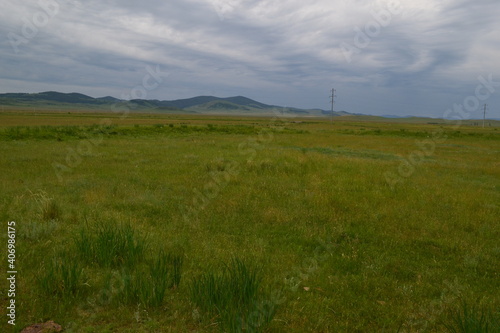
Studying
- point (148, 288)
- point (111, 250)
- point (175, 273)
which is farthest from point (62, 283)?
point (175, 273)

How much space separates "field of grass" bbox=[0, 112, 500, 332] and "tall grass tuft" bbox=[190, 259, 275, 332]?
22mm

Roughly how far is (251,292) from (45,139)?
32.6 metres

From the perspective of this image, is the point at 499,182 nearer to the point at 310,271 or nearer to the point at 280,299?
the point at 310,271

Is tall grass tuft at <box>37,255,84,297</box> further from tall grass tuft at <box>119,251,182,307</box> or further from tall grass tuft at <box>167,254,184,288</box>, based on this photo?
tall grass tuft at <box>167,254,184,288</box>

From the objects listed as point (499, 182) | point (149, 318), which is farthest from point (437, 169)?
point (149, 318)

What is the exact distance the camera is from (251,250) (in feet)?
25.2

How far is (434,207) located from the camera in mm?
11883

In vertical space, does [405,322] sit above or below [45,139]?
below

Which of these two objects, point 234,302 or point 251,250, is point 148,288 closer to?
point 234,302

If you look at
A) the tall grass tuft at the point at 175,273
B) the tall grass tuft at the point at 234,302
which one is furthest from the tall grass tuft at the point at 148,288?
the tall grass tuft at the point at 234,302

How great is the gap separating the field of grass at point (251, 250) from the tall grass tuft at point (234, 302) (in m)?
0.02

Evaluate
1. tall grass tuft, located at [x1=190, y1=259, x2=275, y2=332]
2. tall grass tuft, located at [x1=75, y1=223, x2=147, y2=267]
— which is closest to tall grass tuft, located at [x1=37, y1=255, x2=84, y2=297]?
tall grass tuft, located at [x1=75, y1=223, x2=147, y2=267]

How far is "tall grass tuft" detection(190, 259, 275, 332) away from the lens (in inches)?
178

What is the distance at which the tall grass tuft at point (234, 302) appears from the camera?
4.52m
